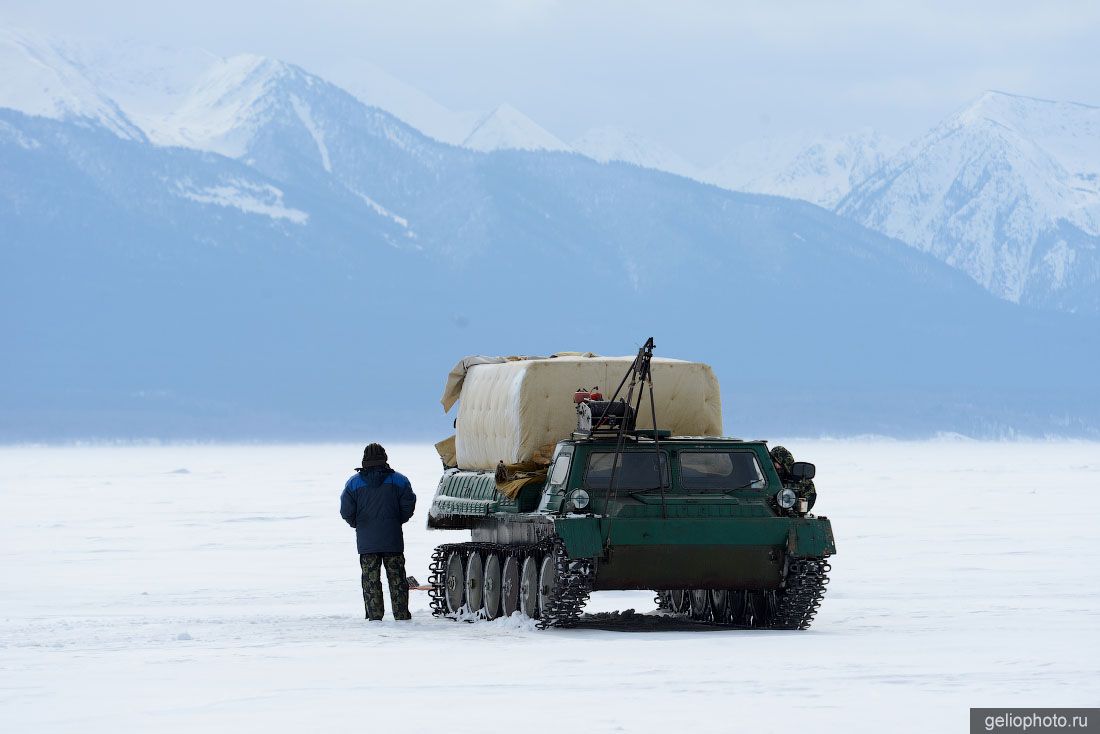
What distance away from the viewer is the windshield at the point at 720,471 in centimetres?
1873

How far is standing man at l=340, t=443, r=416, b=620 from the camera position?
19.7 m

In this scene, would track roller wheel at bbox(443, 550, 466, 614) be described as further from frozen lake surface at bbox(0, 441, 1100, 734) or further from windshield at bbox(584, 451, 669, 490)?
windshield at bbox(584, 451, 669, 490)

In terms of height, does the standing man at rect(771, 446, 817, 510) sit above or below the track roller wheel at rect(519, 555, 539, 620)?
above

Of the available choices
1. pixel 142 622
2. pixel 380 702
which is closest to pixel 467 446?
pixel 142 622

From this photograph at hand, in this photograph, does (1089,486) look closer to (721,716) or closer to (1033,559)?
(1033,559)

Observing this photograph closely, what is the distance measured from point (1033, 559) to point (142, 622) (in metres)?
13.0

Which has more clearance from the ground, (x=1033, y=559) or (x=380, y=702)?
(x=1033, y=559)

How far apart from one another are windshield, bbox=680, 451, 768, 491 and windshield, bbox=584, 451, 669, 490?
21 centimetres

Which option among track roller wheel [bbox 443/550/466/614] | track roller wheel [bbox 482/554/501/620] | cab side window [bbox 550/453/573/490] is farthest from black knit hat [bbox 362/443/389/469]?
track roller wheel [bbox 443/550/466/614]

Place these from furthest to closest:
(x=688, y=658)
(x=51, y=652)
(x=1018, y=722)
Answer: (x=51, y=652), (x=688, y=658), (x=1018, y=722)

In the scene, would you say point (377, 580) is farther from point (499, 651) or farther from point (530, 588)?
point (499, 651)

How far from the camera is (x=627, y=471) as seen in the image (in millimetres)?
18656

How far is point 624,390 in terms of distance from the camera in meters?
20.5

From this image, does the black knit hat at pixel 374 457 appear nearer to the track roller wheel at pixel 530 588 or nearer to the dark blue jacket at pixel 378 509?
the dark blue jacket at pixel 378 509
